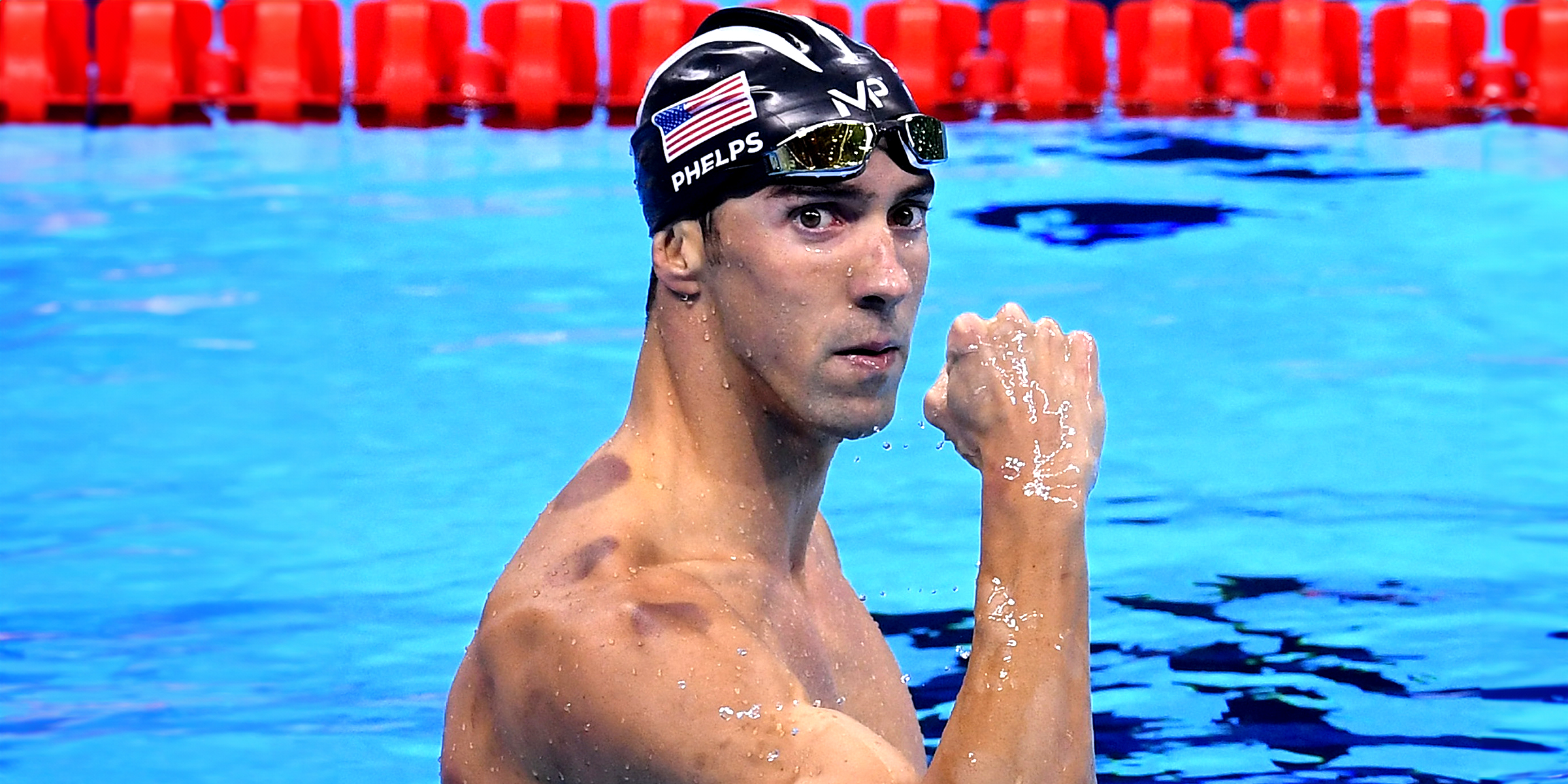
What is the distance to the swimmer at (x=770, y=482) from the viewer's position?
2.37 m

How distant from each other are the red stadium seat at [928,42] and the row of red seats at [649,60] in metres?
0.01

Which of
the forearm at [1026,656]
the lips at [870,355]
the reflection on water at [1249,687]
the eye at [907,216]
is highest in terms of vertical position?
the eye at [907,216]

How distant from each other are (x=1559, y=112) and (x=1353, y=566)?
5.54 metres

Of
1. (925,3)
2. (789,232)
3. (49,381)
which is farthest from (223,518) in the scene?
(925,3)

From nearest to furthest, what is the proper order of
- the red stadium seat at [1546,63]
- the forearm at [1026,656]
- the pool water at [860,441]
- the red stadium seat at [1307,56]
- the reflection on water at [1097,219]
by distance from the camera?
the forearm at [1026,656], the pool water at [860,441], the reflection on water at [1097,219], the red stadium seat at [1546,63], the red stadium seat at [1307,56]

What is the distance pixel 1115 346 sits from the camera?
8203mm

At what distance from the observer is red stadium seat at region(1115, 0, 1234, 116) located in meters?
11.1

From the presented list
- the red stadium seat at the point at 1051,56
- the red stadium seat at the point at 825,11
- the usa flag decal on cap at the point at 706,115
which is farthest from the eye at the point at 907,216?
the red stadium seat at the point at 1051,56

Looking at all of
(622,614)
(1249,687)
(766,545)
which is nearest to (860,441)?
(1249,687)

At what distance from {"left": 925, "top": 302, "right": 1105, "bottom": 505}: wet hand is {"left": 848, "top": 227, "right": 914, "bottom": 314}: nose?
0.13 m

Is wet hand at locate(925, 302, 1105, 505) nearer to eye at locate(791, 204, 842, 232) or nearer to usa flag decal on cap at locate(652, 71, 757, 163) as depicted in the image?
eye at locate(791, 204, 842, 232)

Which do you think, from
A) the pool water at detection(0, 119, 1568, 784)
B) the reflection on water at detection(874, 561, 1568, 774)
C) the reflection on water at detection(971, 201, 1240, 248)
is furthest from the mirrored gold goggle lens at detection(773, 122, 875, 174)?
the reflection on water at detection(971, 201, 1240, 248)

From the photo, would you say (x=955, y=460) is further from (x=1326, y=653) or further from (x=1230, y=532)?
(x=1326, y=653)

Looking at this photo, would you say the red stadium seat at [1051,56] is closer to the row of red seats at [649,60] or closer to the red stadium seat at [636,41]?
the row of red seats at [649,60]
